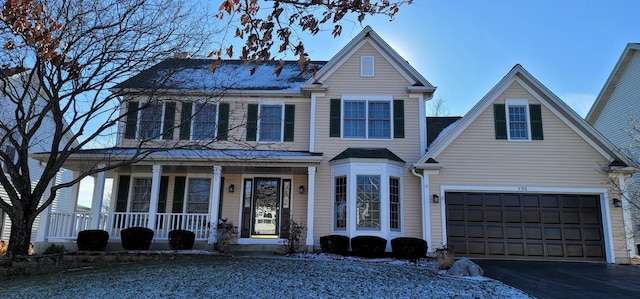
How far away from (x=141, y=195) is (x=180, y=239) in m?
3.27

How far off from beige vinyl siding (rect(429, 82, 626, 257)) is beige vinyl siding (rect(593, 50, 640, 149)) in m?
5.64

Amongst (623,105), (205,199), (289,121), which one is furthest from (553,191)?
(205,199)

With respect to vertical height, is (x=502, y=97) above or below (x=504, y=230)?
above

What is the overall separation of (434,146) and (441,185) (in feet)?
3.91

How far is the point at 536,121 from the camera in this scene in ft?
45.3

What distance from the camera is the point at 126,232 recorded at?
1239 centimetres

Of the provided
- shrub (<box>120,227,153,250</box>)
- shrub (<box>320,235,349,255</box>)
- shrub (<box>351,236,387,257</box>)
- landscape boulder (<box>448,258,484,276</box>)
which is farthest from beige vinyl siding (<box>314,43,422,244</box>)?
shrub (<box>120,227,153,250</box>)

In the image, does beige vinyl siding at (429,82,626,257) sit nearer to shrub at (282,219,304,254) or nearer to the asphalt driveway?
the asphalt driveway

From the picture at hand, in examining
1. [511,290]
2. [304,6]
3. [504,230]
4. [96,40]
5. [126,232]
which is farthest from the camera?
[504,230]

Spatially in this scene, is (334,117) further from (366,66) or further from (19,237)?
(19,237)

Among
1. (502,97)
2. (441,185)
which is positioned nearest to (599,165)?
(502,97)

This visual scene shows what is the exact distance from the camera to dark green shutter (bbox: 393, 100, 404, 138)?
14.5 meters

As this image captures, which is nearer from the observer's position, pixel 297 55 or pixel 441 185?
pixel 297 55

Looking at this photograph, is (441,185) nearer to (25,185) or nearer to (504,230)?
(504,230)
